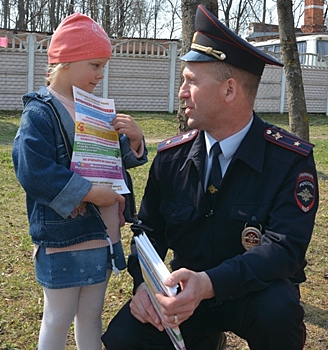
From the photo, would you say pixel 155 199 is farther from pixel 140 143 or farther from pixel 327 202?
pixel 327 202

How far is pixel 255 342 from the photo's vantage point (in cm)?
230

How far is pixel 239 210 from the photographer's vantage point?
7.89ft

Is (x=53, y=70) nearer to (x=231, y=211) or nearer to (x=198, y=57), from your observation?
(x=198, y=57)

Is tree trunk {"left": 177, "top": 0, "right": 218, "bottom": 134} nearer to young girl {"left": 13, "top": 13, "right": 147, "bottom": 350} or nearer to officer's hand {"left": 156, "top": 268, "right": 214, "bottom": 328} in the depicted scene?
young girl {"left": 13, "top": 13, "right": 147, "bottom": 350}

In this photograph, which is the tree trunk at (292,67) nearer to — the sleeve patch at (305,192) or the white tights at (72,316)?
the sleeve patch at (305,192)

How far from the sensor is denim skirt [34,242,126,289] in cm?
247

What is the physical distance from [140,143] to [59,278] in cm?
70

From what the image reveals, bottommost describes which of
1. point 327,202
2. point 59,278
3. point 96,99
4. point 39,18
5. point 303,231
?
point 327,202

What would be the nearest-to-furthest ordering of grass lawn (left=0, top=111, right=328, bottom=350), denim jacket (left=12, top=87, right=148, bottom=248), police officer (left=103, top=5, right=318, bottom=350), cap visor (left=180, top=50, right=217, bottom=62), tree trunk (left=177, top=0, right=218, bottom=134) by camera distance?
police officer (left=103, top=5, right=318, bottom=350) → denim jacket (left=12, top=87, right=148, bottom=248) → cap visor (left=180, top=50, right=217, bottom=62) → grass lawn (left=0, top=111, right=328, bottom=350) → tree trunk (left=177, top=0, right=218, bottom=134)

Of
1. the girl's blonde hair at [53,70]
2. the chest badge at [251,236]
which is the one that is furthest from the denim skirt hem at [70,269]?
the girl's blonde hair at [53,70]

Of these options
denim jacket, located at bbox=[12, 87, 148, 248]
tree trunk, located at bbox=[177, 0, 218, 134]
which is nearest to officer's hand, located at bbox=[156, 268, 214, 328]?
denim jacket, located at bbox=[12, 87, 148, 248]

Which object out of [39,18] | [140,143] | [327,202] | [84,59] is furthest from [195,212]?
[39,18]

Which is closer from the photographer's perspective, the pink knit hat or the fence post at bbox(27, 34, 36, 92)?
the pink knit hat

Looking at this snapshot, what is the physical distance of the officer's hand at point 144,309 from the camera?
2.28m
